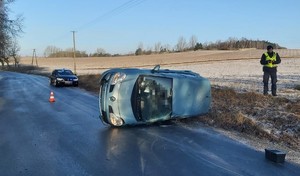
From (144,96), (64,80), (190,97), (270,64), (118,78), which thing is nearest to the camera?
(118,78)

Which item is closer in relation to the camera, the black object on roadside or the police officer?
the black object on roadside

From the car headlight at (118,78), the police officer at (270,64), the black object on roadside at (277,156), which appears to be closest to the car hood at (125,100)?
the car headlight at (118,78)

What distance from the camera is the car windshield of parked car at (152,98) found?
31.5ft

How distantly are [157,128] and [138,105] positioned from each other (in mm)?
721

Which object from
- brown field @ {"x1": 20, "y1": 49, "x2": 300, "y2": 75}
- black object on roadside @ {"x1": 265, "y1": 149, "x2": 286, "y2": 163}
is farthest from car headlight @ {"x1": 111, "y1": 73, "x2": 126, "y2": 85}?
brown field @ {"x1": 20, "y1": 49, "x2": 300, "y2": 75}

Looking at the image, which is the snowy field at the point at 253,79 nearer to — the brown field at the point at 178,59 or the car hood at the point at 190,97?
the car hood at the point at 190,97

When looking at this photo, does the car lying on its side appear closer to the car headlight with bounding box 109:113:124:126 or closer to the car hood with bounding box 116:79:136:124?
the car headlight with bounding box 109:113:124:126

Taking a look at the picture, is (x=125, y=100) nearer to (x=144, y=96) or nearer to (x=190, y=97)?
(x=144, y=96)

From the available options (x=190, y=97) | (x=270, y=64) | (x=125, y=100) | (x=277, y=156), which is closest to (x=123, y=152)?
(x=125, y=100)

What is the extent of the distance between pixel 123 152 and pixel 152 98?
2.72 meters

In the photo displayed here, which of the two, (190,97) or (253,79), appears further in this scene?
(253,79)

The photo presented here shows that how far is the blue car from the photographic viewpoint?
9516 millimetres

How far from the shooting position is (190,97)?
10195 millimetres

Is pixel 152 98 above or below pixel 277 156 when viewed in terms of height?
above
